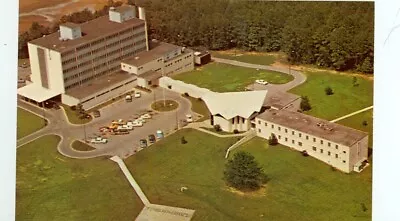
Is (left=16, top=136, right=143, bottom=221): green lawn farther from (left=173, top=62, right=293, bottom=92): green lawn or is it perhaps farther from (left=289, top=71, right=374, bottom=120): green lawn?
(left=289, top=71, right=374, bottom=120): green lawn

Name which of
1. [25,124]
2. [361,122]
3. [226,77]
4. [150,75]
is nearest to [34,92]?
[25,124]

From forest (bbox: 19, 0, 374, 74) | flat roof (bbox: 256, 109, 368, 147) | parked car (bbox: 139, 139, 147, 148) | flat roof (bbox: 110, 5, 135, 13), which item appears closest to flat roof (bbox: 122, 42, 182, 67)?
forest (bbox: 19, 0, 374, 74)

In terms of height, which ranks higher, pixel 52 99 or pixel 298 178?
pixel 52 99

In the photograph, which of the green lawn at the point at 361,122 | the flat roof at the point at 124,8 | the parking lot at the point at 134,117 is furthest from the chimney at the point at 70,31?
the green lawn at the point at 361,122

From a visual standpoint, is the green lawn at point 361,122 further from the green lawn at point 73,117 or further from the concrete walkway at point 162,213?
the green lawn at point 73,117
